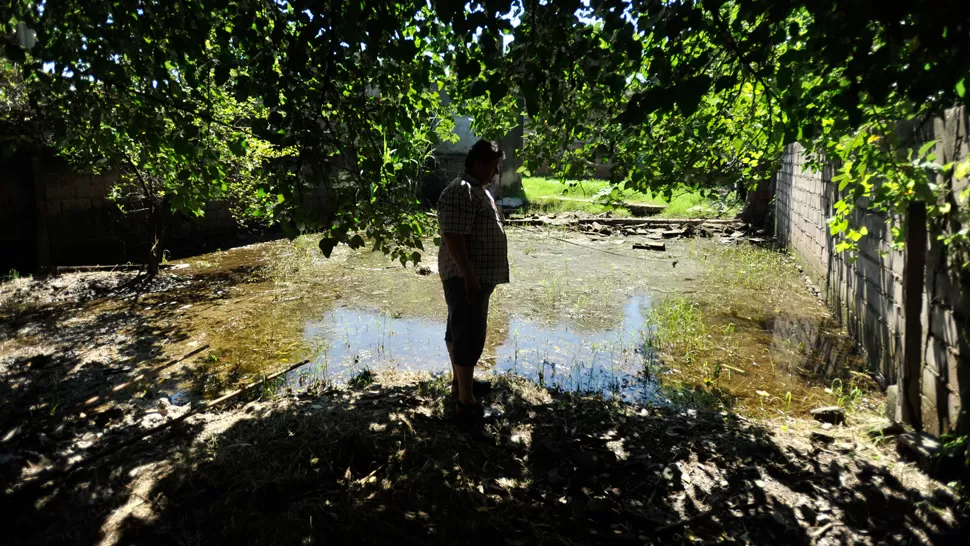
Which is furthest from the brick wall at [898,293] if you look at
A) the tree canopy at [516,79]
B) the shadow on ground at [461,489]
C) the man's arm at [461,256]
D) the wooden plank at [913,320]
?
the man's arm at [461,256]

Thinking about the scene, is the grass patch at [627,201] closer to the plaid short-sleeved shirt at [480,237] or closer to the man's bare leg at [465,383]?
the plaid short-sleeved shirt at [480,237]

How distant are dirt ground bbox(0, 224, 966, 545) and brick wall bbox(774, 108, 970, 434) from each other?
1.51 ft

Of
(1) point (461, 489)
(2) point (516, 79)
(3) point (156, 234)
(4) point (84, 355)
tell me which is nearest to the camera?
(1) point (461, 489)

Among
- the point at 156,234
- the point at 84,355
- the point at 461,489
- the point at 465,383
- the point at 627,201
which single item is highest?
the point at 156,234

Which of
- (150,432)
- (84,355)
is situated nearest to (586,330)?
(150,432)

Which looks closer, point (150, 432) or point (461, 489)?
point (461, 489)

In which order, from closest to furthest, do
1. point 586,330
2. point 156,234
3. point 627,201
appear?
1. point 586,330
2. point 156,234
3. point 627,201

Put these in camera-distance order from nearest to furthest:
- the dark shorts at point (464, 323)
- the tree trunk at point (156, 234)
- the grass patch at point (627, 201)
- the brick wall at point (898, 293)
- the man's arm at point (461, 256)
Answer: the brick wall at point (898, 293)
the man's arm at point (461, 256)
the dark shorts at point (464, 323)
the tree trunk at point (156, 234)
the grass patch at point (627, 201)

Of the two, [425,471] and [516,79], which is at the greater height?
[516,79]

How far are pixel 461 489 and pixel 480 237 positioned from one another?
1.39 meters

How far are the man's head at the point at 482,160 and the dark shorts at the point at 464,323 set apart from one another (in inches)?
24.5

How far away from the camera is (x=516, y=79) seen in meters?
3.09

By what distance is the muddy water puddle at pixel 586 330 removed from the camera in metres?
4.82

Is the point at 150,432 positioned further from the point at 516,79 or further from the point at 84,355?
the point at 516,79
